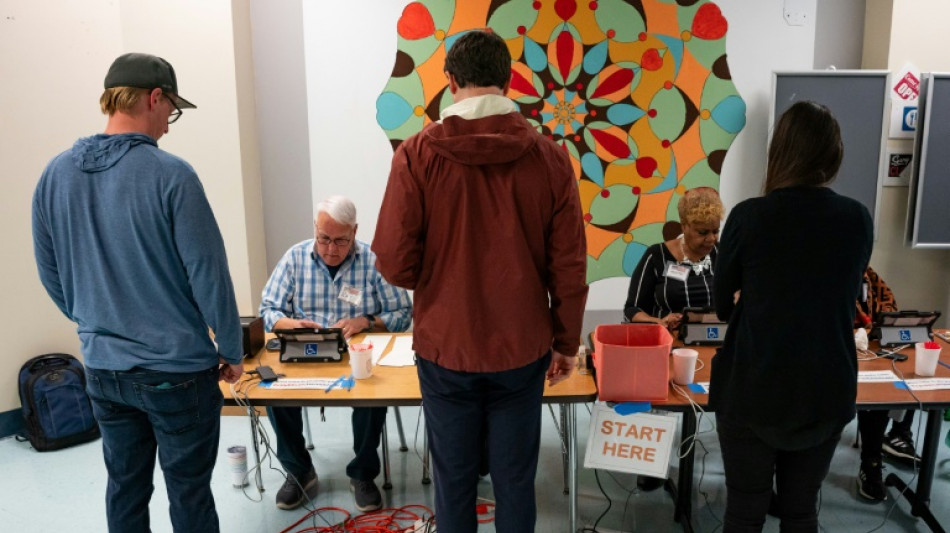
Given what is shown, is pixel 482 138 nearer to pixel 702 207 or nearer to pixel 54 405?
pixel 702 207

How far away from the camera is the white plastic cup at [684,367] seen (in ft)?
6.32

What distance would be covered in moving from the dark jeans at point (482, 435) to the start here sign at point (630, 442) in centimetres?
29

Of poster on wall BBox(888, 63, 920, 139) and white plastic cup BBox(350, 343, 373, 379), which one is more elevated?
poster on wall BBox(888, 63, 920, 139)

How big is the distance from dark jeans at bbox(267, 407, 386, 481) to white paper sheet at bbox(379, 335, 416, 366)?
0.95 feet

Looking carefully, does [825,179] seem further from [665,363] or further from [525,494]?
[525,494]

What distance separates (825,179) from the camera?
4.50 feet

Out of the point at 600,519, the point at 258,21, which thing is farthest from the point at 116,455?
the point at 258,21

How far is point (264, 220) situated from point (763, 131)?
294cm

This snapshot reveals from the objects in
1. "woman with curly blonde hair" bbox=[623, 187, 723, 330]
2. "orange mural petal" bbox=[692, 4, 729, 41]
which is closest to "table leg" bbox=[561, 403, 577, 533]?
"woman with curly blonde hair" bbox=[623, 187, 723, 330]

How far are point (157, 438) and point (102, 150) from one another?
2.41 feet

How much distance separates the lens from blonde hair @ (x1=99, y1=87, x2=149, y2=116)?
1.50m

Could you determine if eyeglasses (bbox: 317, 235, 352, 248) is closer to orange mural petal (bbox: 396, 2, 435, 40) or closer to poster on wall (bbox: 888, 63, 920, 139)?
orange mural petal (bbox: 396, 2, 435, 40)

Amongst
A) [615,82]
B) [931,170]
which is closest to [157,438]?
[615,82]

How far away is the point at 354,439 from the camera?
8.25ft
